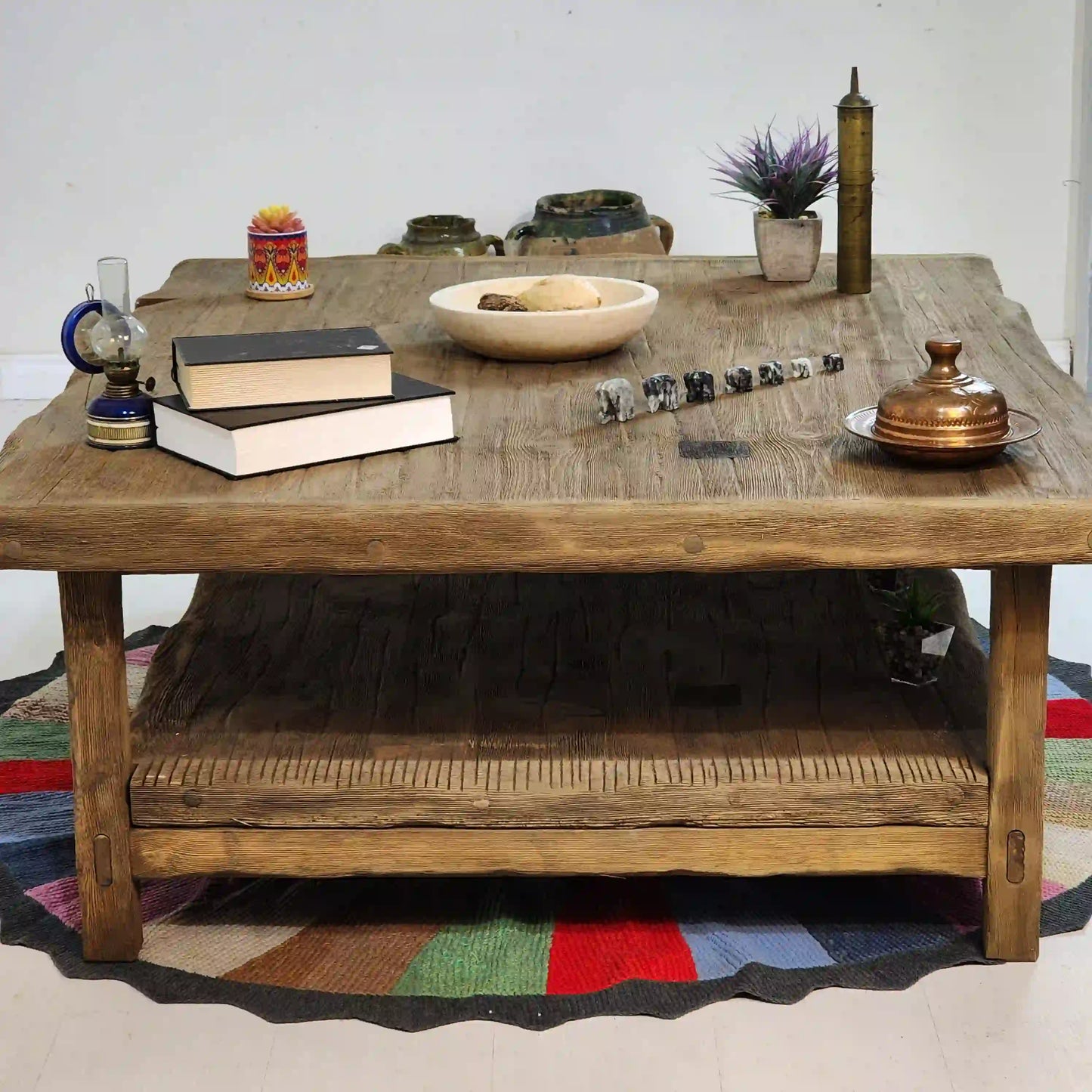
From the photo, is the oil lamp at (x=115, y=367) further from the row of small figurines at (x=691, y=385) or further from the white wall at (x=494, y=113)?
the white wall at (x=494, y=113)

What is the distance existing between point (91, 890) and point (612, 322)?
811mm

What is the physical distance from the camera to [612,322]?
1846mm

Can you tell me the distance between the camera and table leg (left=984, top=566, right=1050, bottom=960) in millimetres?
1465

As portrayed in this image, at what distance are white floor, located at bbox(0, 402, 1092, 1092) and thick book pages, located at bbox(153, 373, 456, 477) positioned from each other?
1.68 ft

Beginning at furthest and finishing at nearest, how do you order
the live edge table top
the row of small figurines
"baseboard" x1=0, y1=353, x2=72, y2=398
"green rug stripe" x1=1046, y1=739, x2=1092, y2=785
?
1. "baseboard" x1=0, y1=353, x2=72, y2=398
2. "green rug stripe" x1=1046, y1=739, x2=1092, y2=785
3. the row of small figurines
4. the live edge table top

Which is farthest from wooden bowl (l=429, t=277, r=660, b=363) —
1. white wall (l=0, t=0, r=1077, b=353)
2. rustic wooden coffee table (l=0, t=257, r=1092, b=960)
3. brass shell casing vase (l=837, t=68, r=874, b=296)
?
white wall (l=0, t=0, r=1077, b=353)

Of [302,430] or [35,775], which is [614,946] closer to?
[302,430]

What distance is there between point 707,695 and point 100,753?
59 cm

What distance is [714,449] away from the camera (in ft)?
5.05

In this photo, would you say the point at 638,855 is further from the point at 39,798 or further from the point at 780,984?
the point at 39,798

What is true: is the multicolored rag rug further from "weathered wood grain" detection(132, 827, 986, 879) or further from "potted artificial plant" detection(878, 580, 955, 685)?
"potted artificial plant" detection(878, 580, 955, 685)

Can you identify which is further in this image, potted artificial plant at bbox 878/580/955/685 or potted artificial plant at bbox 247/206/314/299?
potted artificial plant at bbox 247/206/314/299

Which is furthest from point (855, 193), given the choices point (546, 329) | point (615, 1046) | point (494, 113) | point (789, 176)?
point (494, 113)

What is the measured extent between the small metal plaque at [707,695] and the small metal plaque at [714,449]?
266 millimetres
